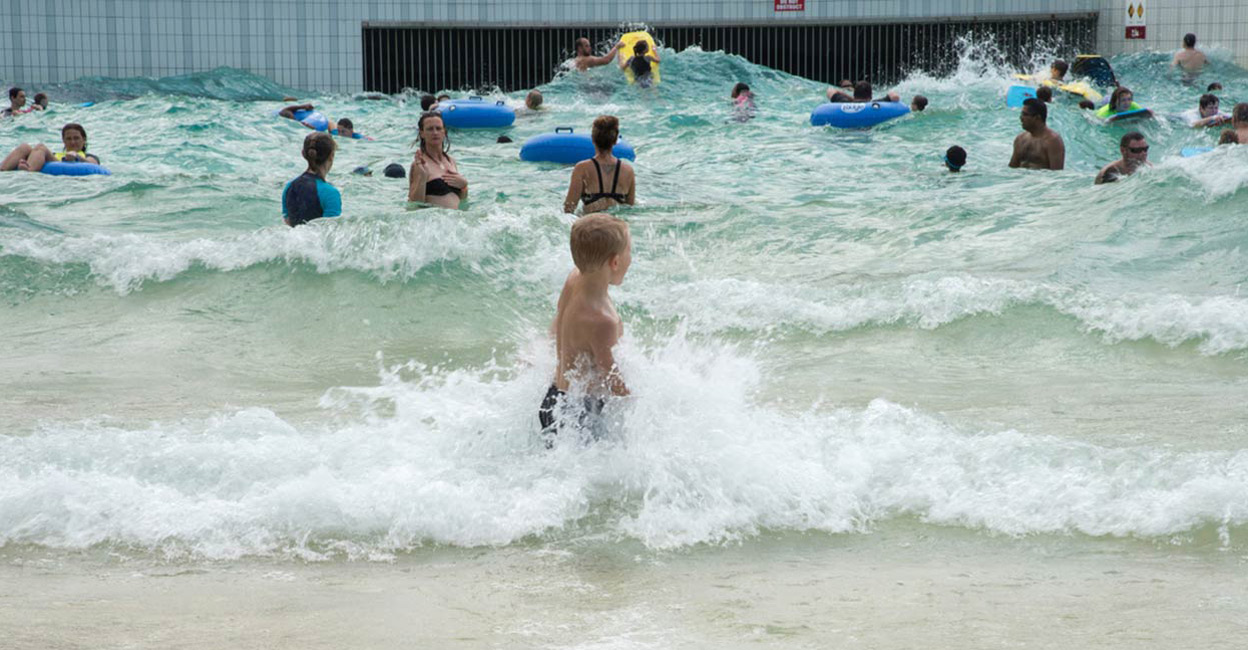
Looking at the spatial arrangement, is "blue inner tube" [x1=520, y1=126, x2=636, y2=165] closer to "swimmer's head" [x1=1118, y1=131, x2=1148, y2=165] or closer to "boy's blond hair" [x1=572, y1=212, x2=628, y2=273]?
"swimmer's head" [x1=1118, y1=131, x2=1148, y2=165]

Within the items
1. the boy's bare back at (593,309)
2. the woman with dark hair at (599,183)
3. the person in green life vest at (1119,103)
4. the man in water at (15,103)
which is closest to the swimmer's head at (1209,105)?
the person in green life vest at (1119,103)

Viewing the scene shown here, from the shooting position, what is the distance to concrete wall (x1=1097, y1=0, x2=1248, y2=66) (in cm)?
2048

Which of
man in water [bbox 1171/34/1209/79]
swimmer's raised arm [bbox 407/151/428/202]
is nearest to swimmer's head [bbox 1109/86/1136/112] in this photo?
man in water [bbox 1171/34/1209/79]

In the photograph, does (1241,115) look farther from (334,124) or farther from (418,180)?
(334,124)

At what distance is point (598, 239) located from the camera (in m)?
4.16

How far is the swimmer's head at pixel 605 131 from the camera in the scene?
344 inches

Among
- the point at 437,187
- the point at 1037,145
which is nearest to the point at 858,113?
the point at 1037,145

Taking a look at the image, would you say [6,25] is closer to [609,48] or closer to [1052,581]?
[609,48]

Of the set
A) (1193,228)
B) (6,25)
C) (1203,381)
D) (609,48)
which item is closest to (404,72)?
(609,48)

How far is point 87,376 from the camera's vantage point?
20.4 feet

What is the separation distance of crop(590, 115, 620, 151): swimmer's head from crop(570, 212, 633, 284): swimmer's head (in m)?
4.61

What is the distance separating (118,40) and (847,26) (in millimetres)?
12443

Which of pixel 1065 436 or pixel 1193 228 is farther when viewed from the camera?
pixel 1193 228

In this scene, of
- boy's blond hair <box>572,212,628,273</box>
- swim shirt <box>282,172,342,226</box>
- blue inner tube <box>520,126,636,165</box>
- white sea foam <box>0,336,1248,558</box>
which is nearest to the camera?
white sea foam <box>0,336,1248,558</box>
